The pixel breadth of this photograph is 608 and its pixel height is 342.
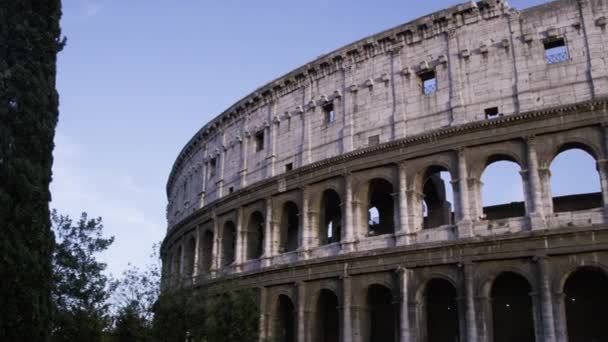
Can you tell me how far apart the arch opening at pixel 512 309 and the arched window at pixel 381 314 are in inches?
157

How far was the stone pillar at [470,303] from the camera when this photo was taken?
20.9 meters

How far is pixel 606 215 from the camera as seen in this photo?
20062 millimetres

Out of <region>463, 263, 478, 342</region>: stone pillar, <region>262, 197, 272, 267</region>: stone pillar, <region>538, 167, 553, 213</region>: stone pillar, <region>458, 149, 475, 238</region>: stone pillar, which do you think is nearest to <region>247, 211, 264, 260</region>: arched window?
<region>262, 197, 272, 267</region>: stone pillar

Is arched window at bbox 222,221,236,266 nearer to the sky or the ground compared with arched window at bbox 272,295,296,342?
nearer to the sky

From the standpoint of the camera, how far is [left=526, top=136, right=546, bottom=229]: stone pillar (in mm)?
20859

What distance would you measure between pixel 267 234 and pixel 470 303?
10015 millimetres

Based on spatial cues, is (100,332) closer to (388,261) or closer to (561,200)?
(388,261)

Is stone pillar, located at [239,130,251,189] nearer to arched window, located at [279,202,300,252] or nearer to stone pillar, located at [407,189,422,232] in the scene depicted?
arched window, located at [279,202,300,252]

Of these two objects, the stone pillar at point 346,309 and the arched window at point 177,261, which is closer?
the stone pillar at point 346,309

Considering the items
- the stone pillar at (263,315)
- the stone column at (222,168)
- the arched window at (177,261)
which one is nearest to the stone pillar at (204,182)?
the stone column at (222,168)

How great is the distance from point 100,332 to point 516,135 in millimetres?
15405

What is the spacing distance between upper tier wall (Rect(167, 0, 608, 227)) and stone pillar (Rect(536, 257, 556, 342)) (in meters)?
5.44

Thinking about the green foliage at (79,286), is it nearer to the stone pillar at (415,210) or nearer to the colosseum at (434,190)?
the colosseum at (434,190)

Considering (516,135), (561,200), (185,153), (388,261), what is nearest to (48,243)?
(388,261)
